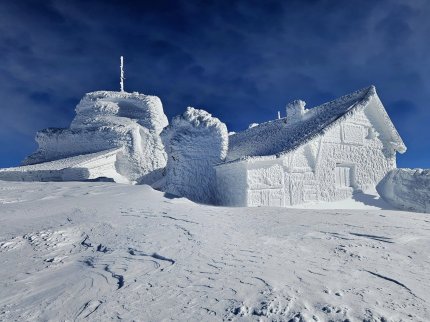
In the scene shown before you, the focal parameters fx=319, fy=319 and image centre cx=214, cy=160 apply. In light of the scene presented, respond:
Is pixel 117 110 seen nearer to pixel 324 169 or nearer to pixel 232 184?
pixel 232 184

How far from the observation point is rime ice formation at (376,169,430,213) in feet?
43.8

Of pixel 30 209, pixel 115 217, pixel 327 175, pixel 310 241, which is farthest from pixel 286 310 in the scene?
pixel 327 175

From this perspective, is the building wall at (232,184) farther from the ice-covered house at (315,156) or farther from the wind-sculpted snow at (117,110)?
the wind-sculpted snow at (117,110)

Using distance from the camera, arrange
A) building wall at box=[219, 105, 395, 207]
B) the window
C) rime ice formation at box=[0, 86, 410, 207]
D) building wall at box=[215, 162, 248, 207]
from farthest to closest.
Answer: the window → rime ice formation at box=[0, 86, 410, 207] → building wall at box=[219, 105, 395, 207] → building wall at box=[215, 162, 248, 207]

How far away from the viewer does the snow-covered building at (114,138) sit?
19.8m

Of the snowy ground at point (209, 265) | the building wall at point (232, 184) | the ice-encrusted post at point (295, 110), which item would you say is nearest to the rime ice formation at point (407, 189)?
the ice-encrusted post at point (295, 110)

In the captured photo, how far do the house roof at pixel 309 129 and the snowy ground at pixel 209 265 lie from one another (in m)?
7.35

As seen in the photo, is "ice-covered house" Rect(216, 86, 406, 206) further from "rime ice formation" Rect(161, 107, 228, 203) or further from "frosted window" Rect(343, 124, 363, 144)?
"rime ice formation" Rect(161, 107, 228, 203)

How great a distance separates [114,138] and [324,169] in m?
12.6

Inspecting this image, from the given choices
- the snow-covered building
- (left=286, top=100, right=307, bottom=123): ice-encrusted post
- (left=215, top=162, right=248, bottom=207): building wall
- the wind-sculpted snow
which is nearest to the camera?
(left=215, top=162, right=248, bottom=207): building wall

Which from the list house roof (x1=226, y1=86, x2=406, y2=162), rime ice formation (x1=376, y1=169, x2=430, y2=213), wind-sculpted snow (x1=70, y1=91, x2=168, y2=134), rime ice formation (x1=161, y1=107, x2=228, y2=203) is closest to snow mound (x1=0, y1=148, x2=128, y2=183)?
wind-sculpted snow (x1=70, y1=91, x2=168, y2=134)

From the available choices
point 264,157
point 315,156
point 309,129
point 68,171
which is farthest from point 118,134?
point 315,156

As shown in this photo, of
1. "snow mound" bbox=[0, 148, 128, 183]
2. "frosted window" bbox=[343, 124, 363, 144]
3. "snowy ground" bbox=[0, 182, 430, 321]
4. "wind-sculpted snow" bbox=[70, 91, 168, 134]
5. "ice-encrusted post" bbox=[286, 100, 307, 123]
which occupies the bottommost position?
"snowy ground" bbox=[0, 182, 430, 321]

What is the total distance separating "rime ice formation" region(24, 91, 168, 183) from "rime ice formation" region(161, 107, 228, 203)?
6847 mm
